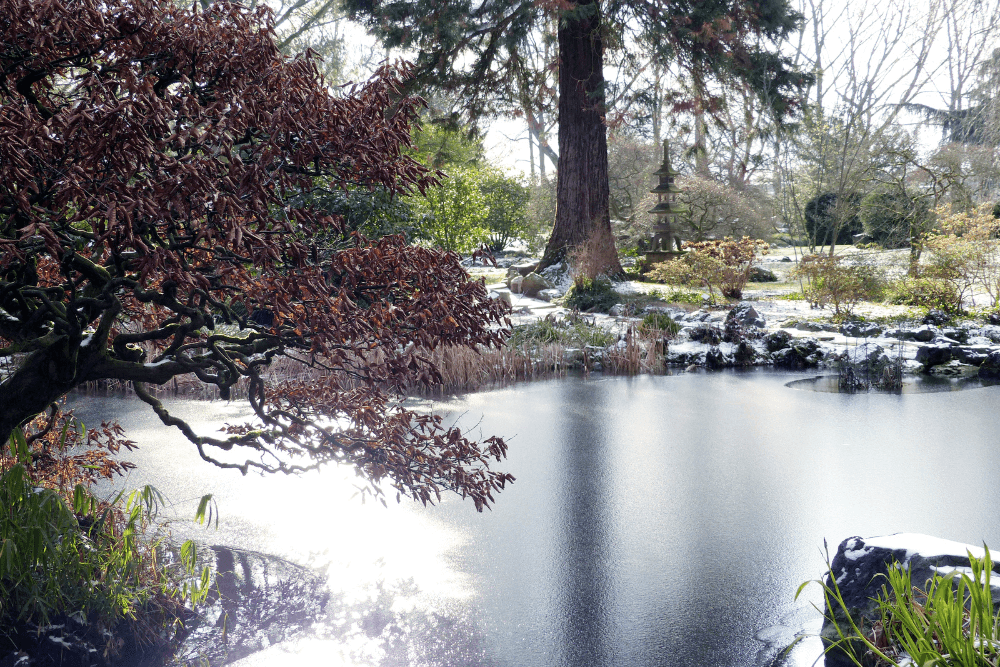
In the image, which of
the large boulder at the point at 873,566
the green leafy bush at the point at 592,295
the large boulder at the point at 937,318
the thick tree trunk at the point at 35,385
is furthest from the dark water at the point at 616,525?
the green leafy bush at the point at 592,295

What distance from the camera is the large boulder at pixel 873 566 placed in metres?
2.56

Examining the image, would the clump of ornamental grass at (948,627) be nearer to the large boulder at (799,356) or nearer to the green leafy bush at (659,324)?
the large boulder at (799,356)

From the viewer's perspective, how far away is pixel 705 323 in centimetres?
1048

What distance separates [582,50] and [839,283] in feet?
20.8

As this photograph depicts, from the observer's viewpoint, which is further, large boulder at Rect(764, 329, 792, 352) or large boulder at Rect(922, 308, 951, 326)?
large boulder at Rect(922, 308, 951, 326)

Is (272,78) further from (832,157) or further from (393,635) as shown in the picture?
(832,157)

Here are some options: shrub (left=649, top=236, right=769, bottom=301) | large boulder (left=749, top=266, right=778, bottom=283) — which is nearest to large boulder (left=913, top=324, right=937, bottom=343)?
shrub (left=649, top=236, right=769, bottom=301)

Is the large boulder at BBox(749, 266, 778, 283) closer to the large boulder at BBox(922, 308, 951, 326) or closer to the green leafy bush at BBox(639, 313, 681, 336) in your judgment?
the large boulder at BBox(922, 308, 951, 326)

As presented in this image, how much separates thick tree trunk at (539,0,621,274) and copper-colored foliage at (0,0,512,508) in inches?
440

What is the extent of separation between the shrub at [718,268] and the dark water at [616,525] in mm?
5981

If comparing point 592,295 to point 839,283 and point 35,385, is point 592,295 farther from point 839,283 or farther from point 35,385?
point 35,385

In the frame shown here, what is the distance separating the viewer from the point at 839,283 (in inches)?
452

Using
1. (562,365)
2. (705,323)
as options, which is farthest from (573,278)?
(562,365)

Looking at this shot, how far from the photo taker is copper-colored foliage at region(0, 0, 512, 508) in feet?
6.35
